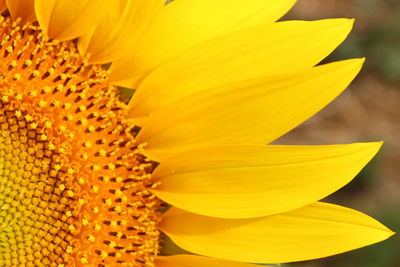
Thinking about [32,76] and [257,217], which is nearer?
[32,76]

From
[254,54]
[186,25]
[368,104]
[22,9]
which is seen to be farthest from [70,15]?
[368,104]

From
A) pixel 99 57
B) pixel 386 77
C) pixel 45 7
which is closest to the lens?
pixel 45 7

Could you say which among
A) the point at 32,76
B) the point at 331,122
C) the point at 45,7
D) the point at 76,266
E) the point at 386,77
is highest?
the point at 386,77

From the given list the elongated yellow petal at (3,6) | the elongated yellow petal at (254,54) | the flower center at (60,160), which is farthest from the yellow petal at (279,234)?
the elongated yellow petal at (3,6)

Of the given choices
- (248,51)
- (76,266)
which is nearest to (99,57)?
(248,51)

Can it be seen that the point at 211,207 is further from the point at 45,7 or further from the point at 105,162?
the point at 45,7

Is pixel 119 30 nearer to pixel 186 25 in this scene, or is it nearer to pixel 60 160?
pixel 186 25
